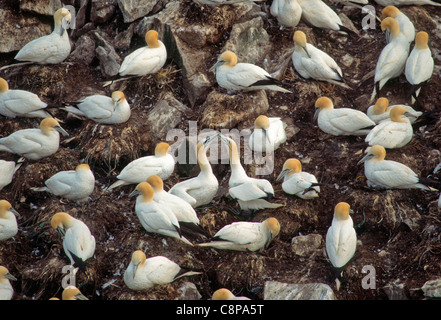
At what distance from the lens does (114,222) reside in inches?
440

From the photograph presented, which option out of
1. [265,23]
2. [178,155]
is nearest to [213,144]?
[178,155]

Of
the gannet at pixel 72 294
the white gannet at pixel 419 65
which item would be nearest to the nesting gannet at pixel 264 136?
the white gannet at pixel 419 65

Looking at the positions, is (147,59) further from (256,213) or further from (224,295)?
(224,295)

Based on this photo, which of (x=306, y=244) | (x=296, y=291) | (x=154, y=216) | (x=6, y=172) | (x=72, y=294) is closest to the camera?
(x=72, y=294)

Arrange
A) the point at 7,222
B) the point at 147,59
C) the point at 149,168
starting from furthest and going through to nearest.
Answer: the point at 147,59 → the point at 149,168 → the point at 7,222

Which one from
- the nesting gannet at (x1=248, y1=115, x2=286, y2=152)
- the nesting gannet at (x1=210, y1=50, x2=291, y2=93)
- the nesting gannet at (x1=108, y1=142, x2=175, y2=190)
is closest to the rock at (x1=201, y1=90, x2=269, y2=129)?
the nesting gannet at (x1=210, y1=50, x2=291, y2=93)

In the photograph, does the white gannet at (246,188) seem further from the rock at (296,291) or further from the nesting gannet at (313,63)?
the nesting gannet at (313,63)

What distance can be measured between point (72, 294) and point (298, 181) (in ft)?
11.5

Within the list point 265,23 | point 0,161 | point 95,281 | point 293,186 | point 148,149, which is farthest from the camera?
point 265,23

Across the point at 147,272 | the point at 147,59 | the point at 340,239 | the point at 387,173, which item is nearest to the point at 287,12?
the point at 147,59

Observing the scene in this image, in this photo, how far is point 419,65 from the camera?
12359 mm

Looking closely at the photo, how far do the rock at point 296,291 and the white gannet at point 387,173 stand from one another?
2.12 meters

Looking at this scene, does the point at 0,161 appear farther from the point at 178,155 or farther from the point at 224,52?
the point at 224,52

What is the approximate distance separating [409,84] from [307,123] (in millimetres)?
1770
